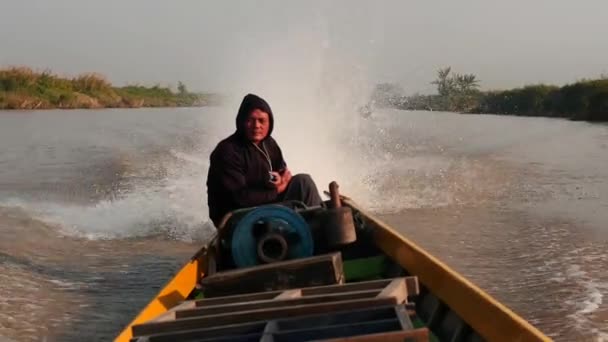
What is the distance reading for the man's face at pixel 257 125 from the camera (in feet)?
21.3

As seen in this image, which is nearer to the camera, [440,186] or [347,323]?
[347,323]

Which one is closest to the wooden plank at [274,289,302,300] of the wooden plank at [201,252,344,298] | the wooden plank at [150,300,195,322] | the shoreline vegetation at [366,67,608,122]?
the wooden plank at [150,300,195,322]

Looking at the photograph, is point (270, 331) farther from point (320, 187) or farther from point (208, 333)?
point (320, 187)

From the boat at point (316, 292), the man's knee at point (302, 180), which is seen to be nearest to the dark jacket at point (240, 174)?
the man's knee at point (302, 180)

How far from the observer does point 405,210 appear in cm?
1350

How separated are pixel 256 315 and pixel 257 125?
333 cm

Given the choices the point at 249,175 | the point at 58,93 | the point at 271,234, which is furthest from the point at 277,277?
the point at 58,93

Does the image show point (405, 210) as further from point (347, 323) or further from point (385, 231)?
point (347, 323)

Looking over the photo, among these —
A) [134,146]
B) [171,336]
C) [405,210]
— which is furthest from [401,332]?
[134,146]

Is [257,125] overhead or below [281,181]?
overhead

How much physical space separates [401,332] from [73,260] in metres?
7.41

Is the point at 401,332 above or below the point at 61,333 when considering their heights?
above

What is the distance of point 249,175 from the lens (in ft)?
21.5

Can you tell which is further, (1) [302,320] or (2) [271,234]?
(2) [271,234]
